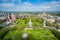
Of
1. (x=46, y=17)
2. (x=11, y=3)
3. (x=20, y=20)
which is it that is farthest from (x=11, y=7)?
(x=46, y=17)

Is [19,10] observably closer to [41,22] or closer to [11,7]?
[11,7]

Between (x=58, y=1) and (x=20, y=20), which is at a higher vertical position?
(x=58, y=1)

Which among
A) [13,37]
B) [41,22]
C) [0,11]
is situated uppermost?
[0,11]

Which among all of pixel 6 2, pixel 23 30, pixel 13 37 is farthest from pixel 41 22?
pixel 6 2

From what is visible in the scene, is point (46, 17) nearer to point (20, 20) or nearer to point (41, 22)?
point (41, 22)

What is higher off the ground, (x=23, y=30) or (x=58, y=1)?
(x=58, y=1)

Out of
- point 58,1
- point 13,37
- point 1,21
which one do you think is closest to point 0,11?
point 1,21
